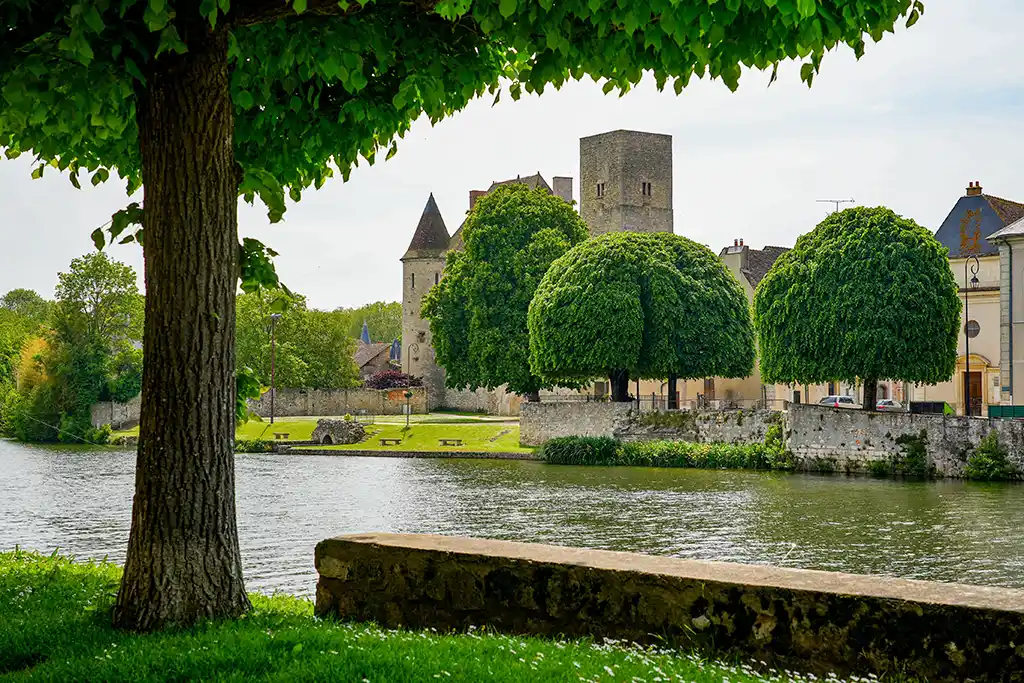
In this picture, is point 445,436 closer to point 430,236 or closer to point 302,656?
point 430,236

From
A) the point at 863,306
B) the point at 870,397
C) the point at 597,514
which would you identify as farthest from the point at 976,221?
the point at 597,514

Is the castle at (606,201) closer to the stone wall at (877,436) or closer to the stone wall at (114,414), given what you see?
the stone wall at (114,414)

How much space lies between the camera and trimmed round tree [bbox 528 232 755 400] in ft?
153

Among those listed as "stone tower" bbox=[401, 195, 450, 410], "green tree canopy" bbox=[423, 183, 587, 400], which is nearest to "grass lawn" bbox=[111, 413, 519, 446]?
"green tree canopy" bbox=[423, 183, 587, 400]

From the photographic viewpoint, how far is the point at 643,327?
4728 centimetres

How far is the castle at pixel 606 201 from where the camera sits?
7575 cm

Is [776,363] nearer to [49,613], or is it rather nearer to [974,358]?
[974,358]

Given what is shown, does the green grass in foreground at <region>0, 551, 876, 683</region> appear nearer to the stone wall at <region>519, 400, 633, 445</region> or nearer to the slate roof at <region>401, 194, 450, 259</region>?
the stone wall at <region>519, 400, 633, 445</region>

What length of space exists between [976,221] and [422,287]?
126 feet

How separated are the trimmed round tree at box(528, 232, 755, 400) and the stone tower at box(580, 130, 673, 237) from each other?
2614cm

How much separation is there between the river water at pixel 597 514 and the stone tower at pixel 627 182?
38.4 meters

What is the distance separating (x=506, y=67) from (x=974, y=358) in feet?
161

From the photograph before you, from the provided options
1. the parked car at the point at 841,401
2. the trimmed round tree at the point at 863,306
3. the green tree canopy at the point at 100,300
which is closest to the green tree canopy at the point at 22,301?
the green tree canopy at the point at 100,300

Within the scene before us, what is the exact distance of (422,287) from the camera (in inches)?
3238
